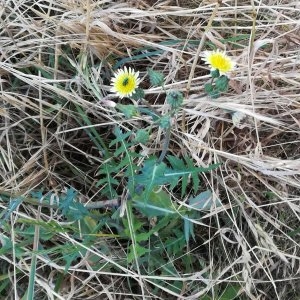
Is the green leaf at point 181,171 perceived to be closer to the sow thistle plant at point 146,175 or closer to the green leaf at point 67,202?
the sow thistle plant at point 146,175

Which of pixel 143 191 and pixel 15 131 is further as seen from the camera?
pixel 15 131

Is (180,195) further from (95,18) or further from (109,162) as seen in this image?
(95,18)

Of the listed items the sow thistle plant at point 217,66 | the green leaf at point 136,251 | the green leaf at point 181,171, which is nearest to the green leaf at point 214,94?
the sow thistle plant at point 217,66

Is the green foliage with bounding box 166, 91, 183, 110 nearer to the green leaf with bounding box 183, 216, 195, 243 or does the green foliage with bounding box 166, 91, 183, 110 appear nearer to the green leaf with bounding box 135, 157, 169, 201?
the green leaf with bounding box 135, 157, 169, 201

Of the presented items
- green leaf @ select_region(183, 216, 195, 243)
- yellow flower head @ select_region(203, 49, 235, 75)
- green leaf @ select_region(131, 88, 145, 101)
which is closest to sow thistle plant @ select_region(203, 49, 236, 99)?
yellow flower head @ select_region(203, 49, 235, 75)

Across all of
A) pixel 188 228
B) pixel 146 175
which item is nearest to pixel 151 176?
pixel 146 175

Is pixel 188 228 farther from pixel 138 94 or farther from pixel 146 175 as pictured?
pixel 138 94

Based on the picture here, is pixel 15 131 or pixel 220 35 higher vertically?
pixel 220 35

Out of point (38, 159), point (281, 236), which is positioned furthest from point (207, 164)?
point (38, 159)
